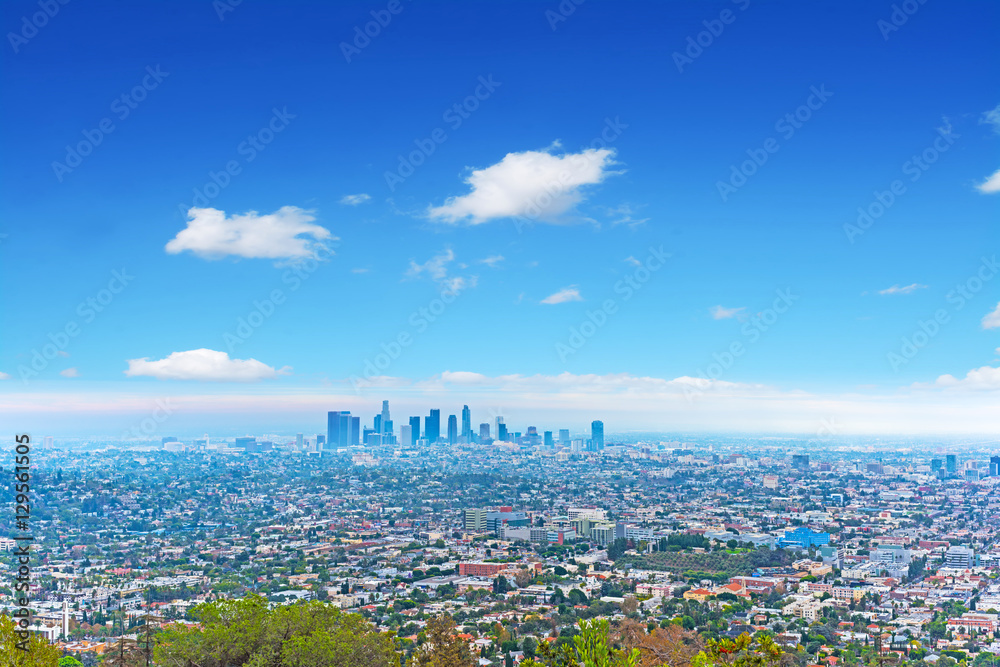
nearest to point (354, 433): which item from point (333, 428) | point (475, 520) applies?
point (333, 428)

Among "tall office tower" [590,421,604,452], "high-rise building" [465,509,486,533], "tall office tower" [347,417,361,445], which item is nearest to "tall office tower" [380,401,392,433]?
"tall office tower" [347,417,361,445]

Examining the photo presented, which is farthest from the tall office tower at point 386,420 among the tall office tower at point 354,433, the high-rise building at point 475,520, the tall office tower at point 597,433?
the high-rise building at point 475,520

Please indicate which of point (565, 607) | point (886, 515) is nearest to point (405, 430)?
point (886, 515)

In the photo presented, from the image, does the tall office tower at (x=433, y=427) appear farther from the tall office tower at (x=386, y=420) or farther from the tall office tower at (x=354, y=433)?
the tall office tower at (x=354, y=433)

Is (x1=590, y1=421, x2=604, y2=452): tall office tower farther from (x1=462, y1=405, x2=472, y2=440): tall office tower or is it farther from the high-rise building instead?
the high-rise building

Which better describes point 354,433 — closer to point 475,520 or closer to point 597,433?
point 597,433
